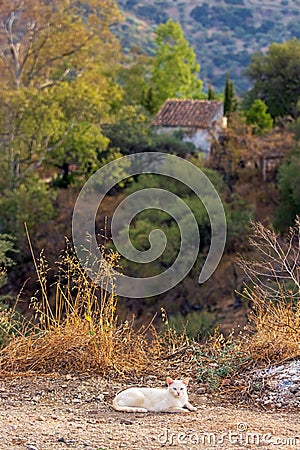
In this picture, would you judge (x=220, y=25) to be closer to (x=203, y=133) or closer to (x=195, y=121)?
(x=195, y=121)

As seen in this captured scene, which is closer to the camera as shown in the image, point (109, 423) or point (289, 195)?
point (109, 423)

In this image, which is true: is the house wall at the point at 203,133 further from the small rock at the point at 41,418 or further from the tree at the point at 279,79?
the small rock at the point at 41,418

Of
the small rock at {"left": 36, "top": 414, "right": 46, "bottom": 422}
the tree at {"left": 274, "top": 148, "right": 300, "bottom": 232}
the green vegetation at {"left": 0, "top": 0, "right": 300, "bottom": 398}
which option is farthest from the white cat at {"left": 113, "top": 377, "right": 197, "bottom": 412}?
the tree at {"left": 274, "top": 148, "right": 300, "bottom": 232}

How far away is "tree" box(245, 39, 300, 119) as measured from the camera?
31.5 metres

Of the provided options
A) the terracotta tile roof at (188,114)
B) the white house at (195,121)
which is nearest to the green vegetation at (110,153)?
the white house at (195,121)

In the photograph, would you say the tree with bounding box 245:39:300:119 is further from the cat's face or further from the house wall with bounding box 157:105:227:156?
the cat's face

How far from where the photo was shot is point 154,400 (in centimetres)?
381

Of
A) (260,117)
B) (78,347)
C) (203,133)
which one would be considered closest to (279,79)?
(260,117)

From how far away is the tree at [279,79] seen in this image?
31469mm

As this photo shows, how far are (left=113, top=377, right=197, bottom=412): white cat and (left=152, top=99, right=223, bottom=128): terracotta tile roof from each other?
2430 cm

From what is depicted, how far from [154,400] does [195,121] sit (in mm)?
24774

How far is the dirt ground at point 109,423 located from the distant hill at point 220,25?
187 feet

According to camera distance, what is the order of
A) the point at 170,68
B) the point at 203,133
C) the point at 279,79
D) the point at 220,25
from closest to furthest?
the point at 203,133 → the point at 279,79 → the point at 170,68 → the point at 220,25

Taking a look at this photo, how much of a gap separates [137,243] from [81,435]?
14972 millimetres
